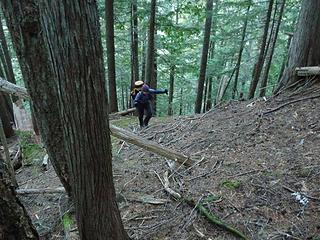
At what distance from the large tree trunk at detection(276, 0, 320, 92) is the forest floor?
2.63ft

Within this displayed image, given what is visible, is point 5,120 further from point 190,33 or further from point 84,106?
point 190,33

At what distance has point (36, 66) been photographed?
10.4 ft

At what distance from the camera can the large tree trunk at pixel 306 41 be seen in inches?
258

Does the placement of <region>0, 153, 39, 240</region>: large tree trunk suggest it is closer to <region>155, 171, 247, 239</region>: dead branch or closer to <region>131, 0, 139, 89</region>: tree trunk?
<region>155, 171, 247, 239</region>: dead branch

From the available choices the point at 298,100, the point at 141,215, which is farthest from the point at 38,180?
the point at 298,100

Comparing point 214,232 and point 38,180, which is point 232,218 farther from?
point 38,180

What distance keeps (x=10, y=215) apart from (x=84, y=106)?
1.00 metres

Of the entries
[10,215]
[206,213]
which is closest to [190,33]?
[206,213]

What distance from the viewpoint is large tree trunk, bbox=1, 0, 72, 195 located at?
2.92m

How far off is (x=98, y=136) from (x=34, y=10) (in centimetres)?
169

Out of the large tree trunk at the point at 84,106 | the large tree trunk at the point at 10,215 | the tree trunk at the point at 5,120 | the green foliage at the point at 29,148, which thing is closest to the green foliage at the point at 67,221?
the large tree trunk at the point at 84,106

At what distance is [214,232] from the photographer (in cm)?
344

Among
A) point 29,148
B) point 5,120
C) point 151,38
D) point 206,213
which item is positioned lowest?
point 29,148

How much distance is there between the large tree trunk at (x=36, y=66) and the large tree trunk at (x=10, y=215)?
0.94 metres
